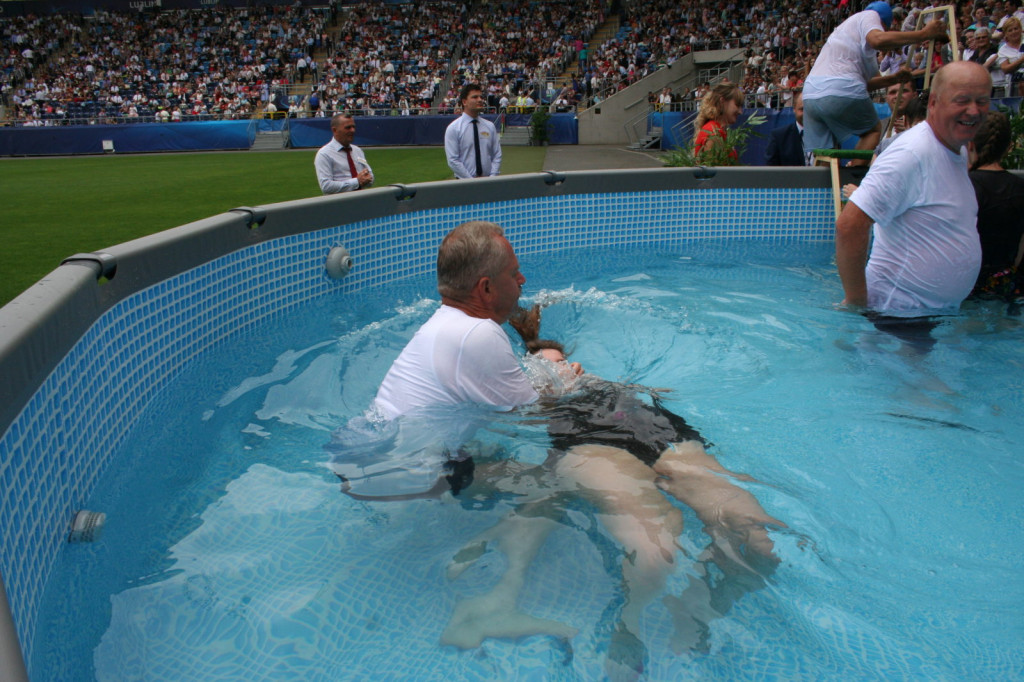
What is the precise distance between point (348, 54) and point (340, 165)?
30513 millimetres

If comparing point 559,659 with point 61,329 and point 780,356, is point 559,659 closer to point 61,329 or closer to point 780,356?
point 61,329

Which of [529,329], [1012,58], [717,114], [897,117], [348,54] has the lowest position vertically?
[529,329]

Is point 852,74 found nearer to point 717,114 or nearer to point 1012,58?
point 717,114

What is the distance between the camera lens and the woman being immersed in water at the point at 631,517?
1.93 m

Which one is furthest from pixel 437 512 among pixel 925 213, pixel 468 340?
pixel 925 213

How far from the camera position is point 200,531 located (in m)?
2.38

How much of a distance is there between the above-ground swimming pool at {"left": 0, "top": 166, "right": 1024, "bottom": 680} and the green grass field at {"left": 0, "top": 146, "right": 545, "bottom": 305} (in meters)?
3.15

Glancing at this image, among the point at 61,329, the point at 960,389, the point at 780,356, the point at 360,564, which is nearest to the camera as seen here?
the point at 360,564

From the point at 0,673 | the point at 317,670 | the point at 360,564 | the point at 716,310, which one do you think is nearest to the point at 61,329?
the point at 360,564

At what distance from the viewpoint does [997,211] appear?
4.17 metres

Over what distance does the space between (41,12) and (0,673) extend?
1916 inches

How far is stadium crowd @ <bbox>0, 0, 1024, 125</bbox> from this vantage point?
1086 inches

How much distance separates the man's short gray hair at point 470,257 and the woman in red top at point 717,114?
5.69 metres

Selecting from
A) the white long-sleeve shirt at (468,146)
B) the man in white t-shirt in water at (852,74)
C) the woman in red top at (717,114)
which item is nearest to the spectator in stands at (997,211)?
the man in white t-shirt in water at (852,74)
